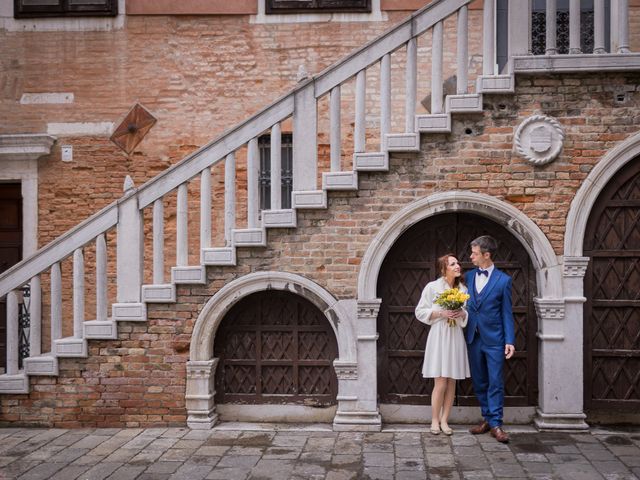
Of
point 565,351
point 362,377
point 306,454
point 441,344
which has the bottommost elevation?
point 306,454

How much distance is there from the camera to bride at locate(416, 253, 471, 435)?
698 cm

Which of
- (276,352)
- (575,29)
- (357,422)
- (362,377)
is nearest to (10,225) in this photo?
(276,352)

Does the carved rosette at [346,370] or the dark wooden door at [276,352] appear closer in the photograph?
the carved rosette at [346,370]

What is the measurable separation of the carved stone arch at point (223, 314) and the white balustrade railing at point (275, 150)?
52cm

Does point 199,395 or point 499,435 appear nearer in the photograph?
point 499,435

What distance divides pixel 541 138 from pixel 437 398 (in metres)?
2.88

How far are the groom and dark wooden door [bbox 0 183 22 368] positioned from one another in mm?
6537

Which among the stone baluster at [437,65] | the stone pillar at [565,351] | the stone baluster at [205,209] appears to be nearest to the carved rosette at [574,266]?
the stone pillar at [565,351]

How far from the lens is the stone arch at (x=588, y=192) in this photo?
7.29 m

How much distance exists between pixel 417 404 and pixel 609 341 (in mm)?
2146

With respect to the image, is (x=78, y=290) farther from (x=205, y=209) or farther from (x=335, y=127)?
(x=335, y=127)

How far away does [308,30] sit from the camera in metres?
9.69

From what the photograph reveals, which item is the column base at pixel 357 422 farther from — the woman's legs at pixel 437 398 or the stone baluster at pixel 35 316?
the stone baluster at pixel 35 316

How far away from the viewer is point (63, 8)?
9852 millimetres
